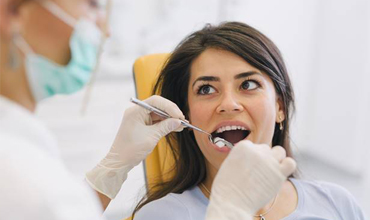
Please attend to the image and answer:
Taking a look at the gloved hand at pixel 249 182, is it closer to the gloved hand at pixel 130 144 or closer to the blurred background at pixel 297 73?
the gloved hand at pixel 130 144

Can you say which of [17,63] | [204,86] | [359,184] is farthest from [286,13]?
[17,63]

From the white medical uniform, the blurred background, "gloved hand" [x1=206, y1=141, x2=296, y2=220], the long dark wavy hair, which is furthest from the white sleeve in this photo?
the blurred background

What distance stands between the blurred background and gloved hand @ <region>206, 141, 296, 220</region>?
165cm

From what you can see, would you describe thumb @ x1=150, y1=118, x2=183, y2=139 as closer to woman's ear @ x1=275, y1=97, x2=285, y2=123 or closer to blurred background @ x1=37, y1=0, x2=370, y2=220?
woman's ear @ x1=275, y1=97, x2=285, y2=123

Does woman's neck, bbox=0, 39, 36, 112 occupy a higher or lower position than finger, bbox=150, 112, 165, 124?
higher

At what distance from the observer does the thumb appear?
4.64ft

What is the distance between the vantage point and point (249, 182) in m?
1.11

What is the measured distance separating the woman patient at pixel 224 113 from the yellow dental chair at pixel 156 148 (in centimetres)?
6

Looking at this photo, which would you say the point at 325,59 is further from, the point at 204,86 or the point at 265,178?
the point at 265,178

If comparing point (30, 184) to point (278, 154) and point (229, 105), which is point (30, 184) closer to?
point (278, 154)

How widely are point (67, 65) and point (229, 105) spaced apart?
57 cm

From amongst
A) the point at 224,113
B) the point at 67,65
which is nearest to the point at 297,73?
the point at 224,113

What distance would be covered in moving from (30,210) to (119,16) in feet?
7.81

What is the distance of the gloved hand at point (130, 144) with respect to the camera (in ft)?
4.64
